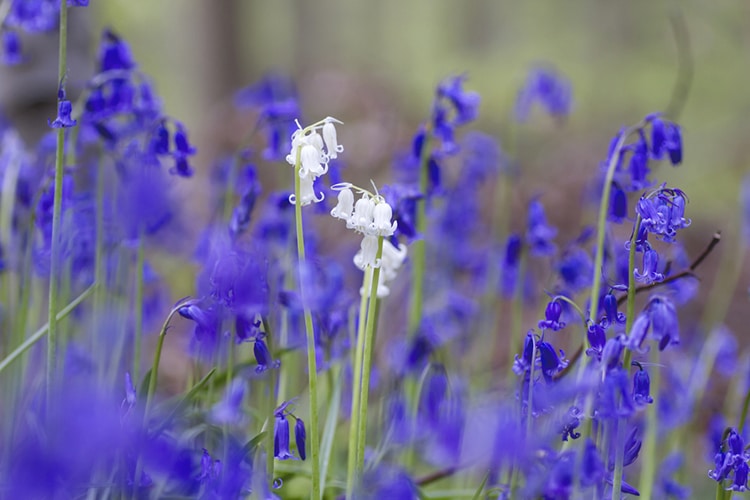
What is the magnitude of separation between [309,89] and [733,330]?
5360 mm

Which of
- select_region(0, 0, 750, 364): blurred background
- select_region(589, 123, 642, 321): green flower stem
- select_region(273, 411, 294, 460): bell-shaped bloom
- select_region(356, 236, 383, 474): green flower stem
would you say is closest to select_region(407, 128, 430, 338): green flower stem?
select_region(589, 123, 642, 321): green flower stem

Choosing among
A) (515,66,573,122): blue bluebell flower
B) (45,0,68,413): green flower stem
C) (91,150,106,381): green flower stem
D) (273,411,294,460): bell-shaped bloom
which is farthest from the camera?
(515,66,573,122): blue bluebell flower

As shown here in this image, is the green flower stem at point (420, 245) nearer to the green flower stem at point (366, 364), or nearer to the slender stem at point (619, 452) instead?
the green flower stem at point (366, 364)

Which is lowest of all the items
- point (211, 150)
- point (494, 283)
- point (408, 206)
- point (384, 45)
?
point (408, 206)

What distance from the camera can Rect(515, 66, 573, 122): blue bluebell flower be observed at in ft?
11.6

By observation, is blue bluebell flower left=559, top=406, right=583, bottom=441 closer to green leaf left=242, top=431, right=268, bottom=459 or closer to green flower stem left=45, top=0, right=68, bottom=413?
green leaf left=242, top=431, right=268, bottom=459

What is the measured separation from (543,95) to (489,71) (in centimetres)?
885

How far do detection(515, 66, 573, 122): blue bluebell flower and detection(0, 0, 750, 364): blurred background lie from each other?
1501mm

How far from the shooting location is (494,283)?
3.43 meters

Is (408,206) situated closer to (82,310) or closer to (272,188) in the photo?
(82,310)

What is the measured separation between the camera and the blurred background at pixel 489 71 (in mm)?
7555

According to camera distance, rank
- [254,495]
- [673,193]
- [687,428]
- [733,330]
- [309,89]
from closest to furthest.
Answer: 1. [673,193]
2. [254,495]
3. [687,428]
4. [733,330]
5. [309,89]

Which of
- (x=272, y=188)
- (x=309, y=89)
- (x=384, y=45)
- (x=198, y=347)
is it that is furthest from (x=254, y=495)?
(x=384, y=45)

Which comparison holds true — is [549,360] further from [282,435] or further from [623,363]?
[282,435]
